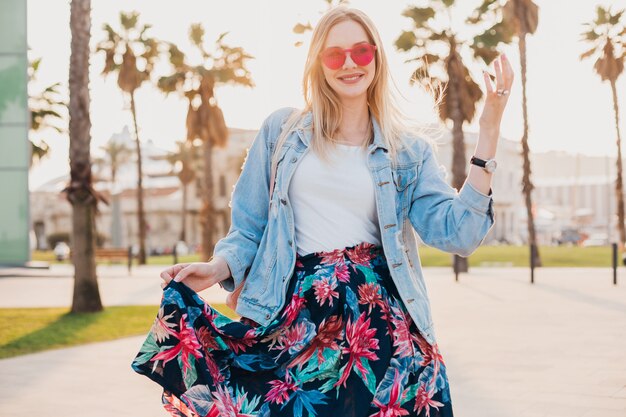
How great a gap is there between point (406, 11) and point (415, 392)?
86.0ft

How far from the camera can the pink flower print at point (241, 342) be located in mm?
3114

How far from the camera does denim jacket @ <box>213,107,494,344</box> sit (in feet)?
10.1

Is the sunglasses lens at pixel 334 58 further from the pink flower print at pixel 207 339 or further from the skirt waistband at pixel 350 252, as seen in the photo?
the pink flower print at pixel 207 339

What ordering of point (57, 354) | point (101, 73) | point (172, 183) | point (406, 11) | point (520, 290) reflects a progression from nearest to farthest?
1. point (57, 354)
2. point (520, 290)
3. point (406, 11)
4. point (101, 73)
5. point (172, 183)

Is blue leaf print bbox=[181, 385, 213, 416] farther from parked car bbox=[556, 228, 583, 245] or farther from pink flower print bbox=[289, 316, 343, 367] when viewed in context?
parked car bbox=[556, 228, 583, 245]

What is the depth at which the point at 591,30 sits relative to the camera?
4444 cm

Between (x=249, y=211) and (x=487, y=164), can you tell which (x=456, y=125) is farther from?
(x=487, y=164)

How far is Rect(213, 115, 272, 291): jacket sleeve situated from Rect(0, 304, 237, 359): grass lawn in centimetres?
716

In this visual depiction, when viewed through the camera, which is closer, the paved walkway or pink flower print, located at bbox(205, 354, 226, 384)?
pink flower print, located at bbox(205, 354, 226, 384)

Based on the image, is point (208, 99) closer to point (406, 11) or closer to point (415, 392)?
point (406, 11)

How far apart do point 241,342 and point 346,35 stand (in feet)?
3.74

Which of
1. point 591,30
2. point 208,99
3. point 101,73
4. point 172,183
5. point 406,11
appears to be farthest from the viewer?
point 172,183

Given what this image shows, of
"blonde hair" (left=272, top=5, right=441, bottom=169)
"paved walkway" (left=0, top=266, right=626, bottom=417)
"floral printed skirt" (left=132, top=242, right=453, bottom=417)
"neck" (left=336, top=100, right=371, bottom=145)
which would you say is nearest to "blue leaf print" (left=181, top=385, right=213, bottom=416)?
"floral printed skirt" (left=132, top=242, right=453, bottom=417)

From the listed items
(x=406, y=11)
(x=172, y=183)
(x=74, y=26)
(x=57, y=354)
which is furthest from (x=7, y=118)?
(x=172, y=183)
